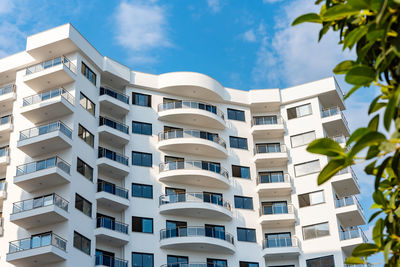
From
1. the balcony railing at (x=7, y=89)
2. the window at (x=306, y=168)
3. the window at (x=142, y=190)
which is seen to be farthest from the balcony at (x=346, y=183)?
the balcony railing at (x=7, y=89)

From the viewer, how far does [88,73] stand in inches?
1960

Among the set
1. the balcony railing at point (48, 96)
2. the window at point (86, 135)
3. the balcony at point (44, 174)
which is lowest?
the balcony at point (44, 174)

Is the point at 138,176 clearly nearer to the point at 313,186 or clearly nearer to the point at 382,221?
the point at 313,186

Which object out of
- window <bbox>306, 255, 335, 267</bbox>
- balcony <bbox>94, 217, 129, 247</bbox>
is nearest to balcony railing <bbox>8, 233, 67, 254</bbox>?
balcony <bbox>94, 217, 129, 247</bbox>

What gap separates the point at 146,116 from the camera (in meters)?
53.2

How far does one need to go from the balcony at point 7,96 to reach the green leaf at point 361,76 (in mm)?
46969

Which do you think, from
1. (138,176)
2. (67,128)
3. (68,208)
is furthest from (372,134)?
(138,176)

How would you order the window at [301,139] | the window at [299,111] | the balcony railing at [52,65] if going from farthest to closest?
the window at [299,111]
the window at [301,139]
the balcony railing at [52,65]

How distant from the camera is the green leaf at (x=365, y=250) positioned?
16.3ft

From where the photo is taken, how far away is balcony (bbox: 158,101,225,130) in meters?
52.9

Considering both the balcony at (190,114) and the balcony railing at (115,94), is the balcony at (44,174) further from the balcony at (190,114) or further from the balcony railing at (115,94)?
the balcony at (190,114)

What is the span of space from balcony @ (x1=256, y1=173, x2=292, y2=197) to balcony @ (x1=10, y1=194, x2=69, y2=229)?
1945 cm

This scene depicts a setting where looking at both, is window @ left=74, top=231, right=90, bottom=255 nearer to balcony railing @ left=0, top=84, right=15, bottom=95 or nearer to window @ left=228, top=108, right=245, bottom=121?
balcony railing @ left=0, top=84, right=15, bottom=95

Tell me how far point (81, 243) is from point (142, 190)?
341 inches
